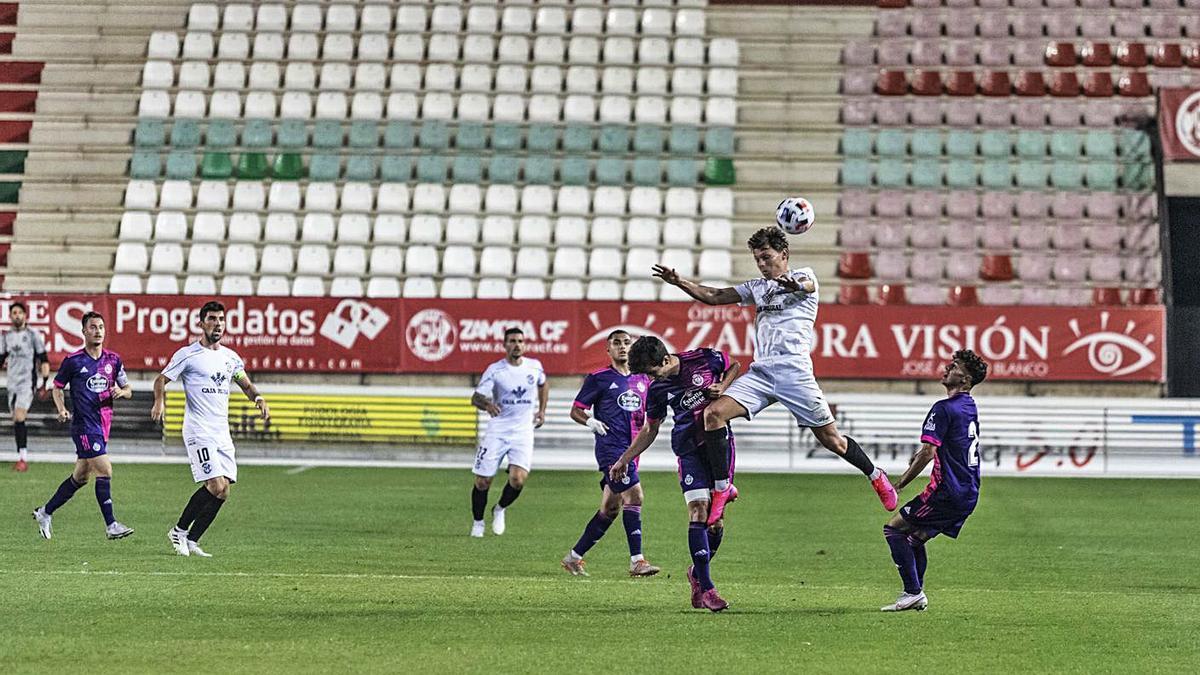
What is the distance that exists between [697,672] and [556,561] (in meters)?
5.55

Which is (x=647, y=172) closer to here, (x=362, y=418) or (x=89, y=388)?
(x=362, y=418)

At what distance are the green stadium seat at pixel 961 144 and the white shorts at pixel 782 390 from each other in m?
20.1

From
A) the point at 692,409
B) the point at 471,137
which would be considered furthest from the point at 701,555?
the point at 471,137

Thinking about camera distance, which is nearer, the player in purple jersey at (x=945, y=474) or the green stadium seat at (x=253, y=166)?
the player in purple jersey at (x=945, y=474)

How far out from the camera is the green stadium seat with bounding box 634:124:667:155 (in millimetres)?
29328

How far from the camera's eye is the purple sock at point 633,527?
39.6ft

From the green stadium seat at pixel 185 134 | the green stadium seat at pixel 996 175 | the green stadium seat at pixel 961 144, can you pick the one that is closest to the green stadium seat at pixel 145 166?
the green stadium seat at pixel 185 134

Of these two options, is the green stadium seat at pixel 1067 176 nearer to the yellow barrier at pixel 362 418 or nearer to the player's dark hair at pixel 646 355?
the yellow barrier at pixel 362 418

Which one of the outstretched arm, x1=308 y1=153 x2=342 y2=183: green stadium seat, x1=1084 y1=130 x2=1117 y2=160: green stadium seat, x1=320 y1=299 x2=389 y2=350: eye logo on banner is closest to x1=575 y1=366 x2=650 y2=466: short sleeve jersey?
the outstretched arm

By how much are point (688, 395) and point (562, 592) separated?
5.63 ft

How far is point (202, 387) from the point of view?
12836 mm

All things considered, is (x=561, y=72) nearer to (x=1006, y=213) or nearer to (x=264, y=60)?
(x=264, y=60)

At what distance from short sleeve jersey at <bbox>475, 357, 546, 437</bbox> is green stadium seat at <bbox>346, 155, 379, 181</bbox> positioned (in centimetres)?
1421

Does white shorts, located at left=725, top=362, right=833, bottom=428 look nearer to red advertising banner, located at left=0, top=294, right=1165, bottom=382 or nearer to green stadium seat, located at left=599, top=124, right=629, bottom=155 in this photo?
red advertising banner, located at left=0, top=294, right=1165, bottom=382
